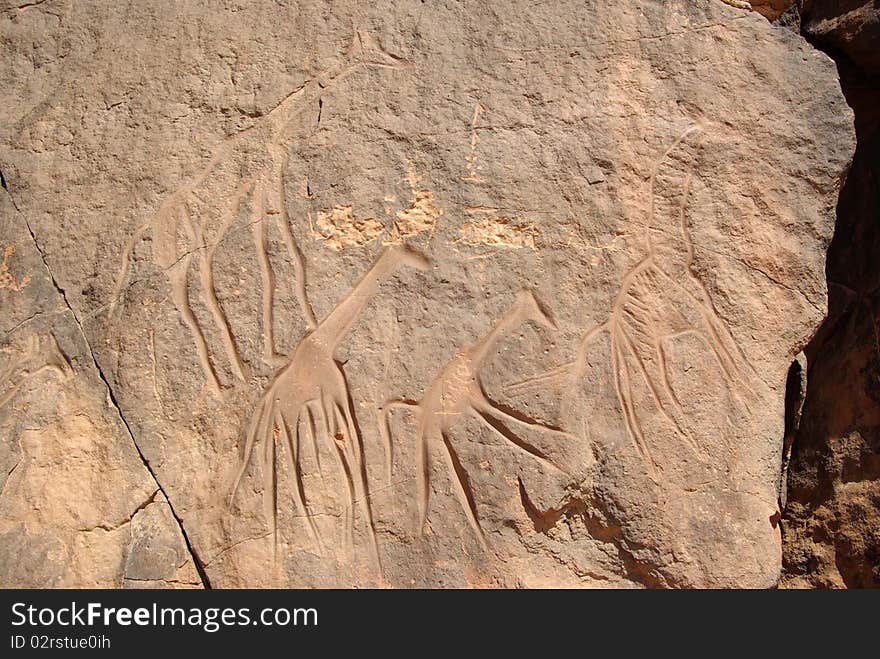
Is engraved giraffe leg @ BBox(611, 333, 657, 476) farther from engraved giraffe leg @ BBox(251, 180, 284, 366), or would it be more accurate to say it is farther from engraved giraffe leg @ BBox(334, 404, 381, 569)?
engraved giraffe leg @ BBox(251, 180, 284, 366)

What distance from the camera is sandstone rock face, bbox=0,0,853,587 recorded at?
2414mm

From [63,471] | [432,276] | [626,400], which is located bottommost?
[63,471]

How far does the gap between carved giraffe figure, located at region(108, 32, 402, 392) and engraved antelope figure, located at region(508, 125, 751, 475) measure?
2.51 ft

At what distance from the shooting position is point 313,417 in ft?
8.02

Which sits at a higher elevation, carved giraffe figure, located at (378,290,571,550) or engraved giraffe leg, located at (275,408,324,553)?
carved giraffe figure, located at (378,290,571,550)

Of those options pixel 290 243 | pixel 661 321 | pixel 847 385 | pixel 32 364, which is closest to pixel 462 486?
pixel 661 321

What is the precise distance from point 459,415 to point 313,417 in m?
0.38

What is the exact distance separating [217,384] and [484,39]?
121 cm

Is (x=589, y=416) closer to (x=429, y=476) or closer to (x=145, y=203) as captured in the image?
(x=429, y=476)

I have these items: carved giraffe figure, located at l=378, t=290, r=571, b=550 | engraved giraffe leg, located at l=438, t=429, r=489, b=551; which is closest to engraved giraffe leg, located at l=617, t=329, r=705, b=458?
carved giraffe figure, located at l=378, t=290, r=571, b=550

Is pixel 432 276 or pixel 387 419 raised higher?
pixel 432 276

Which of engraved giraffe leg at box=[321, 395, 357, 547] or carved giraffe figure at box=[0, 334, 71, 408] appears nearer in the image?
engraved giraffe leg at box=[321, 395, 357, 547]

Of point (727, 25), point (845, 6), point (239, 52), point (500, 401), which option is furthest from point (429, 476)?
point (845, 6)

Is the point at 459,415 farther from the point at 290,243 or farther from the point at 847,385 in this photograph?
the point at 847,385
